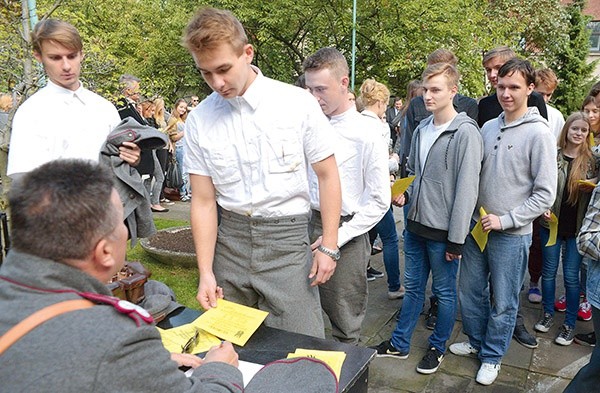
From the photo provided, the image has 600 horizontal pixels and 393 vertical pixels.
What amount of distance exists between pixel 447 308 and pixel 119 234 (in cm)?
243

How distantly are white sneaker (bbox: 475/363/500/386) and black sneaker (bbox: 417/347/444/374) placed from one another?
0.25 meters

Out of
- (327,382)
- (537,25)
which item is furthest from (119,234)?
(537,25)

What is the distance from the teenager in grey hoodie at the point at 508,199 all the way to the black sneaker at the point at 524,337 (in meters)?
0.52

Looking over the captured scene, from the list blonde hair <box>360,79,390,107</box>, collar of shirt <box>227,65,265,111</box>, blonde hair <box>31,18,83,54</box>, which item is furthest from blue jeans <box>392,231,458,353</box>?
blonde hair <box>31,18,83,54</box>

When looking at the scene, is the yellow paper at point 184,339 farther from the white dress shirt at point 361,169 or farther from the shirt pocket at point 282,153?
the white dress shirt at point 361,169

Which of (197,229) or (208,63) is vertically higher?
(208,63)

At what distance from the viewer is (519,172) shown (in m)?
2.90

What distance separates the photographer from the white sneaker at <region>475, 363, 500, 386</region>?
3.09m

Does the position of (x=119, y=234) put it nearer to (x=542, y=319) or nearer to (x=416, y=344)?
(x=416, y=344)

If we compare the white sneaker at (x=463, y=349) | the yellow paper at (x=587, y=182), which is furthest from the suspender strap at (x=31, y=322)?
the yellow paper at (x=587, y=182)

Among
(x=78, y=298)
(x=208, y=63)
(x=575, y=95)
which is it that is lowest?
(x=575, y=95)

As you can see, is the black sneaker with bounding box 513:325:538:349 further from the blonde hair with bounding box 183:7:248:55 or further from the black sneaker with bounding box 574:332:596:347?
the blonde hair with bounding box 183:7:248:55

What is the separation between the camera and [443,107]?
9.77 ft

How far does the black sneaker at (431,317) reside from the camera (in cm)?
388
